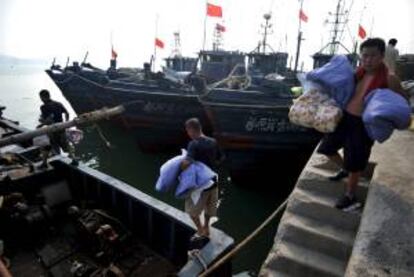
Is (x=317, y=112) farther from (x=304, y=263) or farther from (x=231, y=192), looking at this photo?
(x=231, y=192)

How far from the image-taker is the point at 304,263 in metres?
3.00

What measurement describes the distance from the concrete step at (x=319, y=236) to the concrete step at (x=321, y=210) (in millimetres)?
48

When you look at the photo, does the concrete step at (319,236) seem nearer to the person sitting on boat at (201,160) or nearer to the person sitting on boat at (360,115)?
the person sitting on boat at (360,115)

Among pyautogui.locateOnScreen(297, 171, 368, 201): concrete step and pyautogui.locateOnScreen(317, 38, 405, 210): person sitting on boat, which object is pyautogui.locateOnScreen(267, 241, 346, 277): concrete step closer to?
pyautogui.locateOnScreen(317, 38, 405, 210): person sitting on boat

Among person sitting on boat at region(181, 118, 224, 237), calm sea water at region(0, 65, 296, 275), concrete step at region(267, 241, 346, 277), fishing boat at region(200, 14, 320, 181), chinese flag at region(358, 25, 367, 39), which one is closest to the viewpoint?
concrete step at region(267, 241, 346, 277)

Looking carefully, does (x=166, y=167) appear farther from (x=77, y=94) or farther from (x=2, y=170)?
(x=77, y=94)

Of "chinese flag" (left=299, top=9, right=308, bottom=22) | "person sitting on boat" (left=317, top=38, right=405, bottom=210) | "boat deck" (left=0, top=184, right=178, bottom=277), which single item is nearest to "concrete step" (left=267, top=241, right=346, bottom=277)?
"person sitting on boat" (left=317, top=38, right=405, bottom=210)

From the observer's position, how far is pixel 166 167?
363 cm

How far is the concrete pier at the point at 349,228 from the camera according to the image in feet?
8.07

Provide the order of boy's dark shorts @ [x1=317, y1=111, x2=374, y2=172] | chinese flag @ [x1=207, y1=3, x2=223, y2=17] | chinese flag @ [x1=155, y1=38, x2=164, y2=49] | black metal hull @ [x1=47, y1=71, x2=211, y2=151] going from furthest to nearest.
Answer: chinese flag @ [x1=155, y1=38, x2=164, y2=49] → chinese flag @ [x1=207, y1=3, x2=223, y2=17] → black metal hull @ [x1=47, y1=71, x2=211, y2=151] → boy's dark shorts @ [x1=317, y1=111, x2=374, y2=172]

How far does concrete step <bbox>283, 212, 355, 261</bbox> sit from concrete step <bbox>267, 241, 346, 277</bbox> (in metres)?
0.06

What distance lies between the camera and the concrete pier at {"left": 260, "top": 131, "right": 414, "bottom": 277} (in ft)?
8.07

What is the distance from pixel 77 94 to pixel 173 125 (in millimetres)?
8022

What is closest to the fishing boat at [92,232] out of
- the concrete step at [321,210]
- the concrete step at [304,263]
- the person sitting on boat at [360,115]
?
the concrete step at [304,263]
